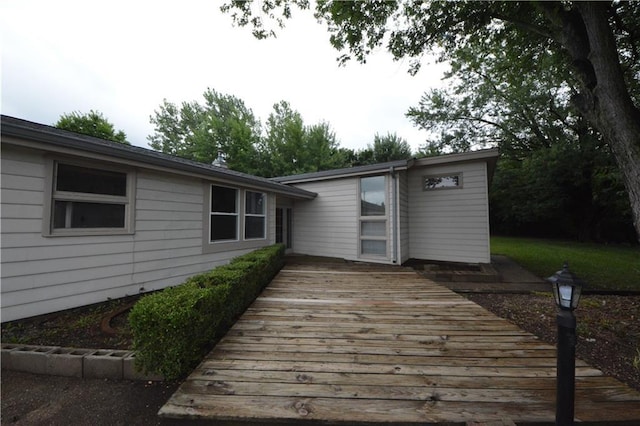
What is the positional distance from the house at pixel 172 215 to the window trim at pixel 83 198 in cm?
1

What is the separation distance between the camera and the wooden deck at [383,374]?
1582 mm

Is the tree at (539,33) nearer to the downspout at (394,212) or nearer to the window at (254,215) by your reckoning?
the downspout at (394,212)

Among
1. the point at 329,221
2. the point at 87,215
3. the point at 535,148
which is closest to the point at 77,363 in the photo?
the point at 87,215

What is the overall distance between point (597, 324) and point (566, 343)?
106 inches

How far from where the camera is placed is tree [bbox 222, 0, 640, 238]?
10.2 feet

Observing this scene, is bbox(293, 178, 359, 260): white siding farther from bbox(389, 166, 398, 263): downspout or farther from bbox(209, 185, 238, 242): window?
bbox(209, 185, 238, 242): window

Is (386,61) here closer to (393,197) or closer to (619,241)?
(393,197)

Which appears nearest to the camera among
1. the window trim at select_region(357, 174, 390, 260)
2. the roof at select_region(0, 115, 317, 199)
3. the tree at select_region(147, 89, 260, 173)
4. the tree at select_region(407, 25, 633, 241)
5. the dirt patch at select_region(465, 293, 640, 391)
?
the dirt patch at select_region(465, 293, 640, 391)

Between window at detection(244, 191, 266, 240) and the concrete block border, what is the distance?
4.10 metres

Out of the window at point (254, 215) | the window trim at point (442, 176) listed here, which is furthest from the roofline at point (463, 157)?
the window at point (254, 215)

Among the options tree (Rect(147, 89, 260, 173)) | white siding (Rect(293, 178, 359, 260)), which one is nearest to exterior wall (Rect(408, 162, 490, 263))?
white siding (Rect(293, 178, 359, 260))

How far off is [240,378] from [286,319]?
3.88 ft

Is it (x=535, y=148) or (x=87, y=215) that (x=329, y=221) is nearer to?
(x=87, y=215)

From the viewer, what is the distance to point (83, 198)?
344 cm
